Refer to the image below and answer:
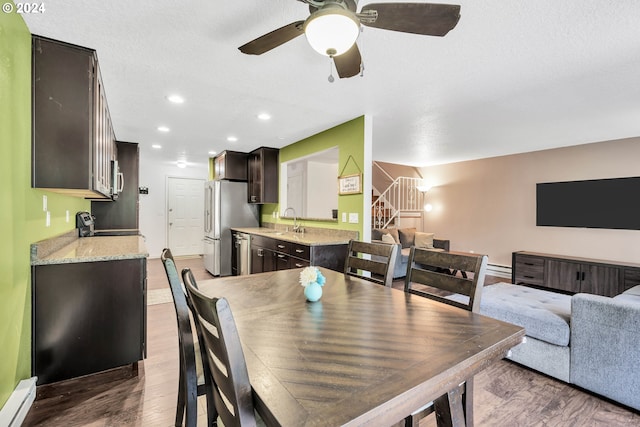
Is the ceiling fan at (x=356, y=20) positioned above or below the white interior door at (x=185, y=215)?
above

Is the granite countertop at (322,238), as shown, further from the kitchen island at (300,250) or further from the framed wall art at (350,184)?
the framed wall art at (350,184)

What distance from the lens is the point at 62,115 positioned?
1992 millimetres

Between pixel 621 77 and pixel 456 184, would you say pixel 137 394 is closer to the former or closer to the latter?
pixel 621 77

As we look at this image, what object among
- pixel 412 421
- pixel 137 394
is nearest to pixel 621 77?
pixel 412 421

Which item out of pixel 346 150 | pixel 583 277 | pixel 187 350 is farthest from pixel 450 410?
pixel 583 277

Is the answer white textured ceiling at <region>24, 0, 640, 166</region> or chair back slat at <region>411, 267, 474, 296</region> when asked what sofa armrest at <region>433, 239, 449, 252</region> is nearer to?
white textured ceiling at <region>24, 0, 640, 166</region>

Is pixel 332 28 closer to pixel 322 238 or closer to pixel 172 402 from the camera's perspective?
pixel 172 402

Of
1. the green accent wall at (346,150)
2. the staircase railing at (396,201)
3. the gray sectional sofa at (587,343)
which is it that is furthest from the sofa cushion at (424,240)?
the gray sectional sofa at (587,343)

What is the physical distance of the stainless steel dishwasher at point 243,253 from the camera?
4.70 metres

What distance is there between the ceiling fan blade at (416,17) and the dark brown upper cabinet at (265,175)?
3963 millimetres

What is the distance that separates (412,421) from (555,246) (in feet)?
17.7

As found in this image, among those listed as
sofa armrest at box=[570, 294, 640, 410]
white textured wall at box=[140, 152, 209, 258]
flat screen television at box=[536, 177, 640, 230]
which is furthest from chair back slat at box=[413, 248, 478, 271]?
white textured wall at box=[140, 152, 209, 258]

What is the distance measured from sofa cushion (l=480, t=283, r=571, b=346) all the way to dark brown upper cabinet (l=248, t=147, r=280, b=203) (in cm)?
358

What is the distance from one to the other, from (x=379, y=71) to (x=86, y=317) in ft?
9.16
